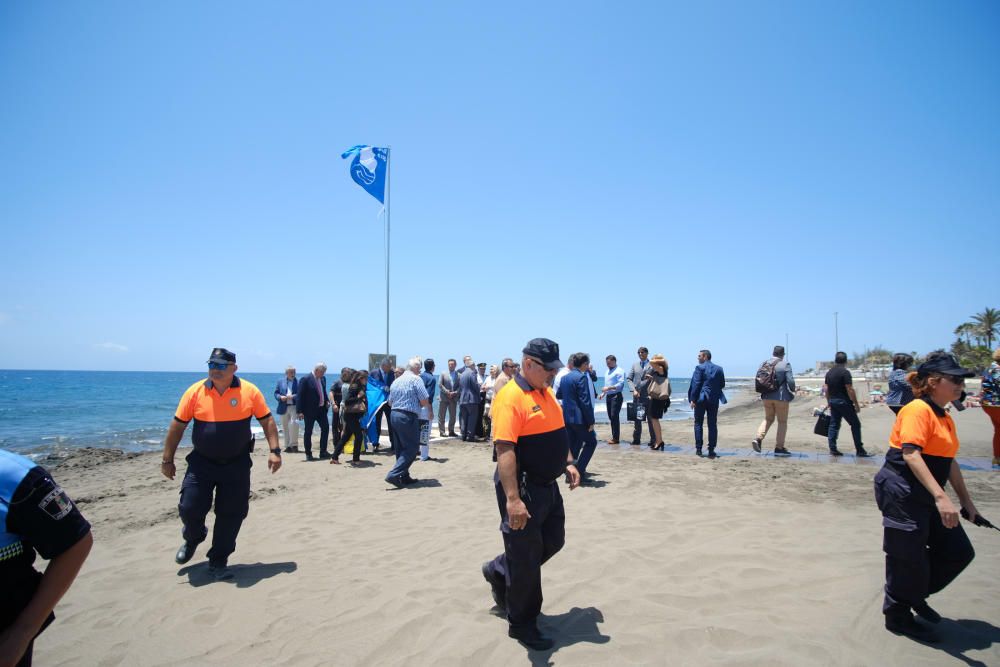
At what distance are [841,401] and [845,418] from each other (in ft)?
1.12

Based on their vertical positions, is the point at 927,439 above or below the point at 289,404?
above

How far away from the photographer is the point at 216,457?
4.49m

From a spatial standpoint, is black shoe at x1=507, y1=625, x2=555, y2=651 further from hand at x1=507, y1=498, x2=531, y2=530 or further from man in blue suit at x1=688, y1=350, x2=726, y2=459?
man in blue suit at x1=688, y1=350, x2=726, y2=459

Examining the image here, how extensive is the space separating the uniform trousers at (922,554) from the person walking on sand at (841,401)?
672cm

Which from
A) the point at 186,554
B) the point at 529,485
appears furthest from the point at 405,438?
the point at 529,485

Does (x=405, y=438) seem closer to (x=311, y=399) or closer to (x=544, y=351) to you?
(x=311, y=399)

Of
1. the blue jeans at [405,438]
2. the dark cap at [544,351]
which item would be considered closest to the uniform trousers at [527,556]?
the dark cap at [544,351]

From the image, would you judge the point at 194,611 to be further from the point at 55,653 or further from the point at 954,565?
the point at 954,565

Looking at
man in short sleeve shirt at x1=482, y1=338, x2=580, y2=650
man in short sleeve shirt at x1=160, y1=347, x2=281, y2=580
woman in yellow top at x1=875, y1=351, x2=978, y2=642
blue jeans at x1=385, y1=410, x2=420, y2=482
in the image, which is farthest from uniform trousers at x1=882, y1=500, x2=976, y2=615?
blue jeans at x1=385, y1=410, x2=420, y2=482

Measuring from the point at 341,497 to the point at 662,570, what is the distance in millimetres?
4643

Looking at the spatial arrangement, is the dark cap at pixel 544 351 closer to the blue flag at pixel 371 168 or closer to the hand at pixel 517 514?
the hand at pixel 517 514

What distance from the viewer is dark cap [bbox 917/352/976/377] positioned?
331 cm

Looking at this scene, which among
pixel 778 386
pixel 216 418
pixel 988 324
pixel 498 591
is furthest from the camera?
pixel 988 324

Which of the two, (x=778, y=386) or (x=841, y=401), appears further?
(x=778, y=386)
